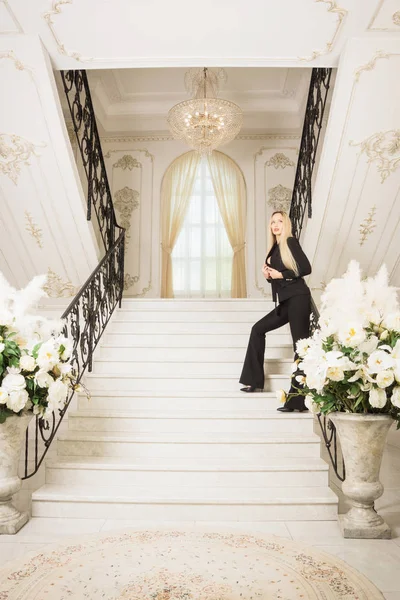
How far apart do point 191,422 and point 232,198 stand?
5.85 metres

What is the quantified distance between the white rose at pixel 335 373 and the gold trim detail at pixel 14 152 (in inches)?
141

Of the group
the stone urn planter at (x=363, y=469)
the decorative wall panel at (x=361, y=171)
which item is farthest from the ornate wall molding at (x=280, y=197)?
the stone urn planter at (x=363, y=469)

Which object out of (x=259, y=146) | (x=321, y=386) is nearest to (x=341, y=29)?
(x=321, y=386)

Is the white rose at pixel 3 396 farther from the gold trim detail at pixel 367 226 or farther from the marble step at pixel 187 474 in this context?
the gold trim detail at pixel 367 226

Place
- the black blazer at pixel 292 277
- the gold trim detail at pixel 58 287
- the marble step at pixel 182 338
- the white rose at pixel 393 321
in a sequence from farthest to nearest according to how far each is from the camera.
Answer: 1. the gold trim detail at pixel 58 287
2. the marble step at pixel 182 338
3. the black blazer at pixel 292 277
4. the white rose at pixel 393 321

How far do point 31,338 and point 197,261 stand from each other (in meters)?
6.25

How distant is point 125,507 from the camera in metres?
3.42

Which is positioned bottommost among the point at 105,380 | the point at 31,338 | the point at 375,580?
the point at 375,580

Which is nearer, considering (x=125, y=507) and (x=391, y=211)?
(x=125, y=507)

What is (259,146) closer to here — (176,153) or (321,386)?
(176,153)

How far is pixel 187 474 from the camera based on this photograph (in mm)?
3652

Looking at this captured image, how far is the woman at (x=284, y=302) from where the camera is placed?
4520 millimetres

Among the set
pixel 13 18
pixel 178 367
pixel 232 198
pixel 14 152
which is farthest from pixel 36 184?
pixel 232 198

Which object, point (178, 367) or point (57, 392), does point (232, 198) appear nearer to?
point (178, 367)
